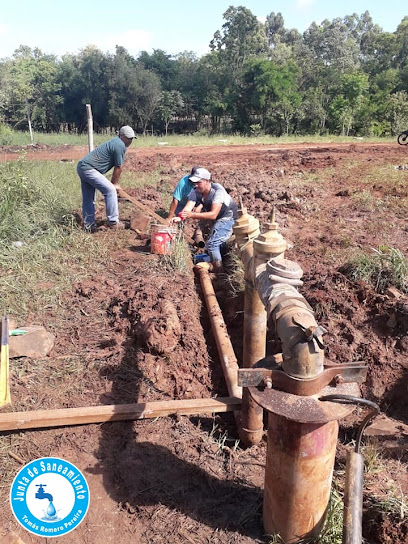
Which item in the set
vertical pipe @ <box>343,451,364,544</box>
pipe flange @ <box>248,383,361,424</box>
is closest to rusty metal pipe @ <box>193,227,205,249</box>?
pipe flange @ <box>248,383,361,424</box>

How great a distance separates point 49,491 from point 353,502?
1.27 meters

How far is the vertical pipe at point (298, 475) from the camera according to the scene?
69.8 inches

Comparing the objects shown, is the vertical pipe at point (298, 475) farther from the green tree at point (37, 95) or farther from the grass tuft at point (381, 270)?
the green tree at point (37, 95)

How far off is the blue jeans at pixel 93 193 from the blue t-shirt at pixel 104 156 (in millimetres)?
87

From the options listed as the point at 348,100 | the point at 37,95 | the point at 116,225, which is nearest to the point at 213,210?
the point at 116,225

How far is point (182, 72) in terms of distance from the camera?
36938 mm

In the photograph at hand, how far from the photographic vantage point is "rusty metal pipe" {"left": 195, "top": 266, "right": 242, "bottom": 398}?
3.06 m

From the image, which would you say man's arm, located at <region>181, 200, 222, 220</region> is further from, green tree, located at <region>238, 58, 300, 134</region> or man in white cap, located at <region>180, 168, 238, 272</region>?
green tree, located at <region>238, 58, 300, 134</region>

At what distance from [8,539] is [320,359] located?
1.80 meters

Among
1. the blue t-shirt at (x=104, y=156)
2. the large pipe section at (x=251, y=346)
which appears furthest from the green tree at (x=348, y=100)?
the large pipe section at (x=251, y=346)

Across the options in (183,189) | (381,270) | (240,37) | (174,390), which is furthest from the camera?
(240,37)

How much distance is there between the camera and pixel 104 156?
5992 millimetres

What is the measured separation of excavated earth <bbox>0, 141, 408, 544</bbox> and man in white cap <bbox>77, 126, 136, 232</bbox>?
777mm

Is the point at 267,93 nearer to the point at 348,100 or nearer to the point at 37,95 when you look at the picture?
the point at 348,100
